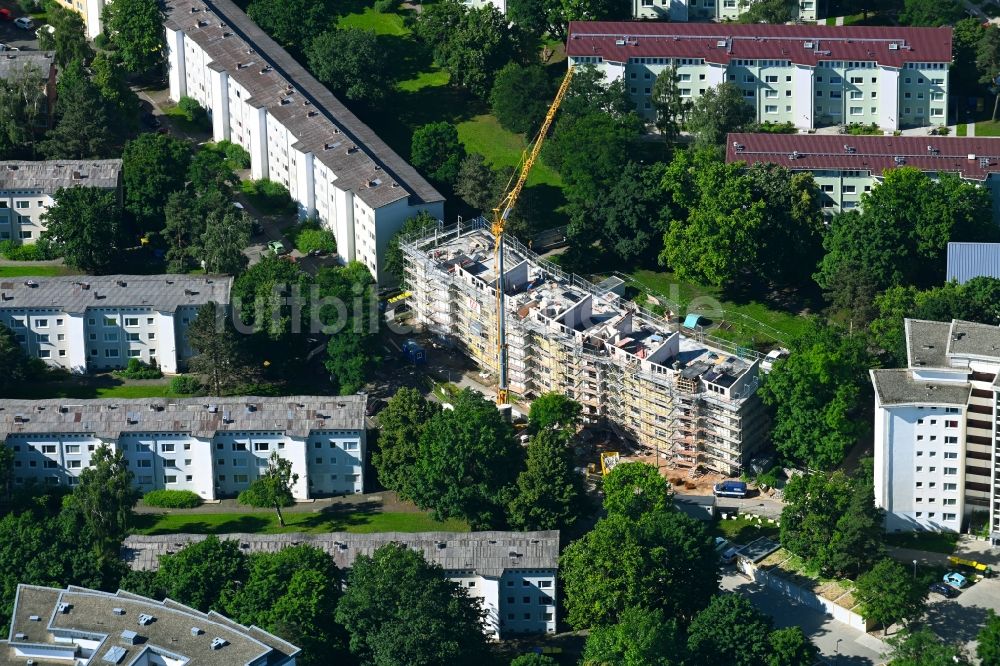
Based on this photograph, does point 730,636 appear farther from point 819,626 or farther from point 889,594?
point 889,594

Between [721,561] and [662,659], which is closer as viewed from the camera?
[662,659]

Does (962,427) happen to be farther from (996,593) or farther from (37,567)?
(37,567)

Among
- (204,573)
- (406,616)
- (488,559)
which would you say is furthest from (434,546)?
(204,573)

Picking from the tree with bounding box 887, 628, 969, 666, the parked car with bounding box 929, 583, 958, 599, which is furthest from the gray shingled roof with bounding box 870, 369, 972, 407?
the tree with bounding box 887, 628, 969, 666

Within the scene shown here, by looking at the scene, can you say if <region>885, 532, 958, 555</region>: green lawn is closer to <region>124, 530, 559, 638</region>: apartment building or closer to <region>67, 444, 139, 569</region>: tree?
<region>124, 530, 559, 638</region>: apartment building

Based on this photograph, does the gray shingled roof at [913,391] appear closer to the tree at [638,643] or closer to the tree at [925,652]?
the tree at [925,652]

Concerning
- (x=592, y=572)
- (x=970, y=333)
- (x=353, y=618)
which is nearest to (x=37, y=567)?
(x=353, y=618)
